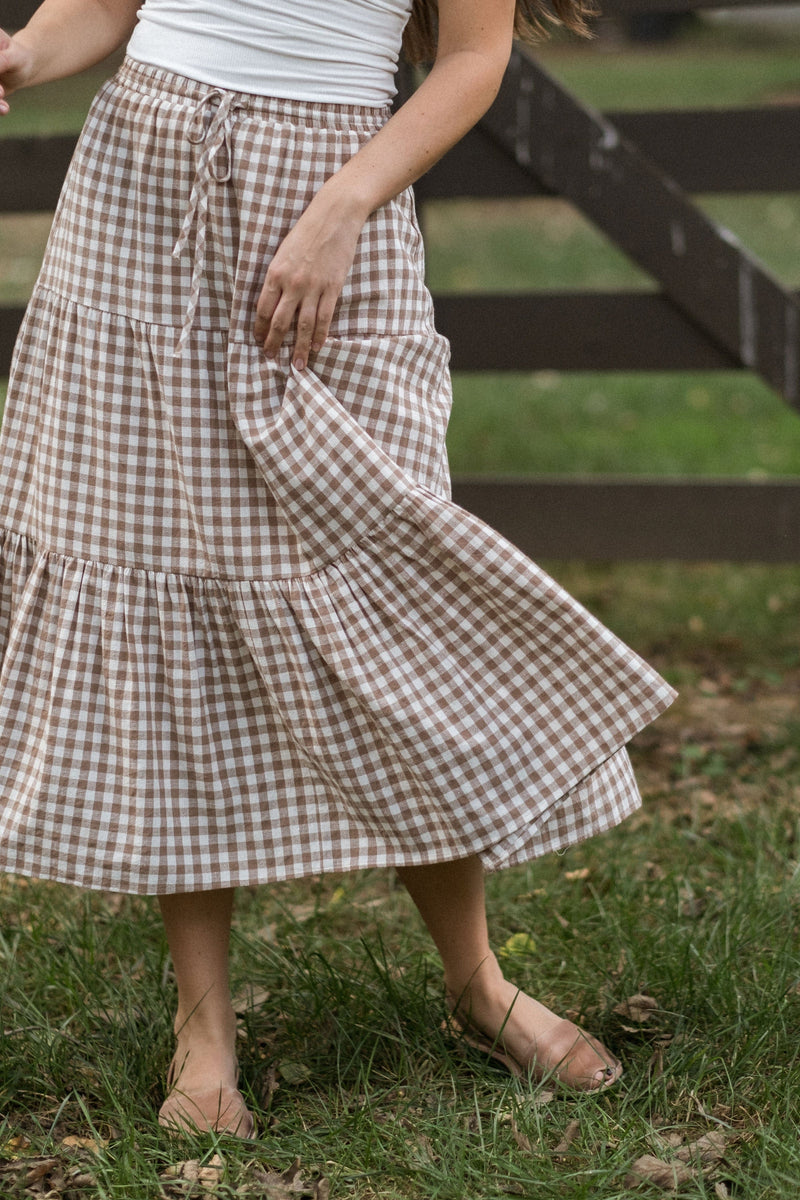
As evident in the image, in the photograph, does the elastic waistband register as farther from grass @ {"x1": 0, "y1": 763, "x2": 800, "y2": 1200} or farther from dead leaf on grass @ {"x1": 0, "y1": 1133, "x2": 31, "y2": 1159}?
dead leaf on grass @ {"x1": 0, "y1": 1133, "x2": 31, "y2": 1159}

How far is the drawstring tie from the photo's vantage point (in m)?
1.64

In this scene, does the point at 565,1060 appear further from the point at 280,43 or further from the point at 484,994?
the point at 280,43

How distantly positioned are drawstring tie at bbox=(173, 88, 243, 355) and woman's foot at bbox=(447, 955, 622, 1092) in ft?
3.16

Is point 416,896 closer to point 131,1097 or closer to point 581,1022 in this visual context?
point 581,1022

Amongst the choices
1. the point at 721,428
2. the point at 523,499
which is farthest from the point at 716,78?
the point at 523,499

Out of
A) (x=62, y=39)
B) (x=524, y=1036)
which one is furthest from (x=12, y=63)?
(x=524, y=1036)

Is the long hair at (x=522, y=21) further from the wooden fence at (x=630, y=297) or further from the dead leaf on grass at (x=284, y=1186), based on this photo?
the dead leaf on grass at (x=284, y=1186)

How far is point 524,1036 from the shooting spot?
6.13ft

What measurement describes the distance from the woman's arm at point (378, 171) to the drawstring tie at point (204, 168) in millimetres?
91

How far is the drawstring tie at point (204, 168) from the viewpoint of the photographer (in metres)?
1.64

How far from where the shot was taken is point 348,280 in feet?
5.55

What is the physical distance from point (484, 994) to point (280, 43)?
126 centimetres

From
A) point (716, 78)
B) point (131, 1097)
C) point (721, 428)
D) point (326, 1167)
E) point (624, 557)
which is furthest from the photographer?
point (716, 78)

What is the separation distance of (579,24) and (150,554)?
946 mm
